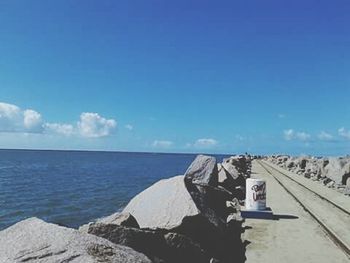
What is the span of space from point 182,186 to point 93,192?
2605 centimetres

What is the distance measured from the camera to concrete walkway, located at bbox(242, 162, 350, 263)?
827 cm

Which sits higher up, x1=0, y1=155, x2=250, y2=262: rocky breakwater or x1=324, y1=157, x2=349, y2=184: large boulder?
x1=324, y1=157, x2=349, y2=184: large boulder

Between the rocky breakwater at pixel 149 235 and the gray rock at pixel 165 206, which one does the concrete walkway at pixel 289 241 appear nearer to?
the rocky breakwater at pixel 149 235

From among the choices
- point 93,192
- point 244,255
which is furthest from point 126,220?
point 93,192

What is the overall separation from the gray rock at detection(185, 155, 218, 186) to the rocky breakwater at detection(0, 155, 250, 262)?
4.50 ft

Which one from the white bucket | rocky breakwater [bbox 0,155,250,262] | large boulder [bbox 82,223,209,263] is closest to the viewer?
rocky breakwater [bbox 0,155,250,262]

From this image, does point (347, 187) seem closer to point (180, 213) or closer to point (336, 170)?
point (336, 170)

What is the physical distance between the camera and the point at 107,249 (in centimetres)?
454

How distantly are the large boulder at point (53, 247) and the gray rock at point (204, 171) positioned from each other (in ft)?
28.2

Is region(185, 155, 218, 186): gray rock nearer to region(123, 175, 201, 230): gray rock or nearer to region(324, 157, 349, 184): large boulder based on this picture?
region(123, 175, 201, 230): gray rock

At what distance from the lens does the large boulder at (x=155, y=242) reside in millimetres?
5777

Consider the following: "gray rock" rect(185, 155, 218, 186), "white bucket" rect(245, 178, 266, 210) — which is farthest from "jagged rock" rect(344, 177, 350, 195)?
"white bucket" rect(245, 178, 266, 210)

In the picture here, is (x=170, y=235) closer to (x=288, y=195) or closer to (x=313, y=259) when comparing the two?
(x=313, y=259)

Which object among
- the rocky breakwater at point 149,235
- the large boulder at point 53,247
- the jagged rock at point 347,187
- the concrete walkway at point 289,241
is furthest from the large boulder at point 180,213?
the jagged rock at point 347,187
